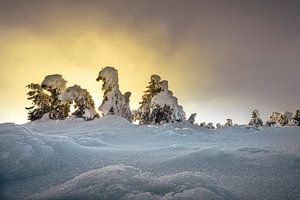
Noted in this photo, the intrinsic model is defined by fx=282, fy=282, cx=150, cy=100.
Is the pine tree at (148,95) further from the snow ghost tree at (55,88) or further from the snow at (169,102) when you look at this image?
the snow ghost tree at (55,88)

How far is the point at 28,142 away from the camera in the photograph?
5211mm

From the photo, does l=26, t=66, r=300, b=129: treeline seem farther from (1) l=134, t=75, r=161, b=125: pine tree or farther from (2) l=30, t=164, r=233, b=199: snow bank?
(2) l=30, t=164, r=233, b=199: snow bank

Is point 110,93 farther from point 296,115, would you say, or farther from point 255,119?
point 296,115

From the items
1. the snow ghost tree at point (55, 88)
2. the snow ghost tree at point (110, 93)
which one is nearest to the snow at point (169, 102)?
the snow ghost tree at point (110, 93)

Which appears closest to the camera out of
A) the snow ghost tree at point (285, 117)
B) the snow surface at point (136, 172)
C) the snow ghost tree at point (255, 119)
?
the snow surface at point (136, 172)

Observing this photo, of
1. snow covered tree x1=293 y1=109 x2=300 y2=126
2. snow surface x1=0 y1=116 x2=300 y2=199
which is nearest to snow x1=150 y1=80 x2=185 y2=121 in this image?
snow surface x1=0 y1=116 x2=300 y2=199

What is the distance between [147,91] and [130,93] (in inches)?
103

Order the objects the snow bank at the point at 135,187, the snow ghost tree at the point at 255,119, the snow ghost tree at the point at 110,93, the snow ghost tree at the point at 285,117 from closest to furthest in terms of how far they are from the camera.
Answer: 1. the snow bank at the point at 135,187
2. the snow ghost tree at the point at 110,93
3. the snow ghost tree at the point at 255,119
4. the snow ghost tree at the point at 285,117

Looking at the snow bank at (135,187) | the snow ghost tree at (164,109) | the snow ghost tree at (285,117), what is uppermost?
the snow ghost tree at (285,117)

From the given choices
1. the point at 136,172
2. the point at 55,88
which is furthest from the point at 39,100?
the point at 136,172

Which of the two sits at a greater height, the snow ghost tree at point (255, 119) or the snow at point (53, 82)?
the snow at point (53, 82)

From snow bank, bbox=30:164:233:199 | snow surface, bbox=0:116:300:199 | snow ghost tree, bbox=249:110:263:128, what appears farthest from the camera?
snow ghost tree, bbox=249:110:263:128

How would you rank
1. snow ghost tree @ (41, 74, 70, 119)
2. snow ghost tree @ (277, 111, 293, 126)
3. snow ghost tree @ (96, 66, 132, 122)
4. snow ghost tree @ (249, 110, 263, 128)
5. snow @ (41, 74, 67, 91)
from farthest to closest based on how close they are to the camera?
snow ghost tree @ (277, 111, 293, 126) < snow ghost tree @ (249, 110, 263, 128) < snow @ (41, 74, 67, 91) < snow ghost tree @ (41, 74, 70, 119) < snow ghost tree @ (96, 66, 132, 122)

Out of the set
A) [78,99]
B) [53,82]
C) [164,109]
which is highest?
[53,82]
